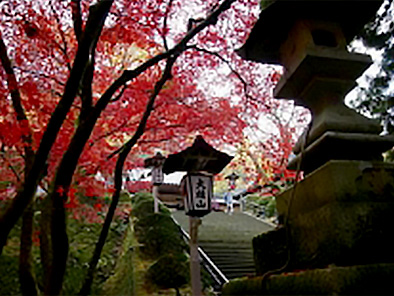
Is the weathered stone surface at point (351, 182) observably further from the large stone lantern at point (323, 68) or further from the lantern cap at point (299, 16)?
the lantern cap at point (299, 16)

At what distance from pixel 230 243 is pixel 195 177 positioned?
6.66 metres

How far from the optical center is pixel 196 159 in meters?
5.71

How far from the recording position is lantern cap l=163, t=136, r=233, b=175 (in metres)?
5.62

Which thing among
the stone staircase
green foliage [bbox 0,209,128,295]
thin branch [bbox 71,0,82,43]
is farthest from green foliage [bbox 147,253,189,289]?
thin branch [bbox 71,0,82,43]

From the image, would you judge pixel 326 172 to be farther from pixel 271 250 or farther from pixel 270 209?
pixel 270 209

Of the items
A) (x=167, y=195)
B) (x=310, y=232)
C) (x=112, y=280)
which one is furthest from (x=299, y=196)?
(x=167, y=195)

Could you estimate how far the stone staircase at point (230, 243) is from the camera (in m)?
9.57

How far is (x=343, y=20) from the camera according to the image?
9.10 feet

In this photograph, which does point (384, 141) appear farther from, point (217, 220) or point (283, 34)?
point (217, 220)

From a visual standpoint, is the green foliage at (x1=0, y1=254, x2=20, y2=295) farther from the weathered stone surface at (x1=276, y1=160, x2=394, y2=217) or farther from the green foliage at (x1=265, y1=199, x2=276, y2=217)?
the green foliage at (x1=265, y1=199, x2=276, y2=217)

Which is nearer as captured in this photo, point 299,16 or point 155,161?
point 299,16

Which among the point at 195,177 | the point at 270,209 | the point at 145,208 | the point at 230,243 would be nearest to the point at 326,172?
the point at 195,177

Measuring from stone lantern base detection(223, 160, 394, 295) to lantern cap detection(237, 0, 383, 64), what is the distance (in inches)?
50.7

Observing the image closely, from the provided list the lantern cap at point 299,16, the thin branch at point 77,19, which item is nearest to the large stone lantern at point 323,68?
the lantern cap at point 299,16
